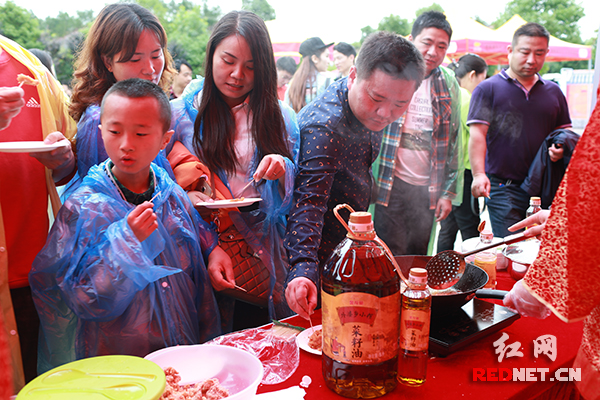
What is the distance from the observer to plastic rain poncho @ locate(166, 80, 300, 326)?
1637 mm

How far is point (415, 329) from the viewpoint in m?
0.91

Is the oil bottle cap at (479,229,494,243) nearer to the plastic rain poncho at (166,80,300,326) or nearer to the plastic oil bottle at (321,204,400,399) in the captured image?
the plastic rain poncho at (166,80,300,326)

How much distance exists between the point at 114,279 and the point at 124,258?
70 millimetres

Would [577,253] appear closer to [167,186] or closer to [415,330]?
[415,330]

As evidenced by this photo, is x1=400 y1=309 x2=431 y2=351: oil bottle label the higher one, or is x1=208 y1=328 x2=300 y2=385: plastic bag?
x1=400 y1=309 x2=431 y2=351: oil bottle label

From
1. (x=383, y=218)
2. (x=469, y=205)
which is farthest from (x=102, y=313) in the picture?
(x=469, y=205)

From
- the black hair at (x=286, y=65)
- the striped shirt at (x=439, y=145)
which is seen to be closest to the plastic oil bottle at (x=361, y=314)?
the striped shirt at (x=439, y=145)

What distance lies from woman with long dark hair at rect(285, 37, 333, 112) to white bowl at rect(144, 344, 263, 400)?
10.1ft

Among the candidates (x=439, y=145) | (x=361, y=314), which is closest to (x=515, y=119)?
(x=439, y=145)

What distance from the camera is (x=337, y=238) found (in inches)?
68.2

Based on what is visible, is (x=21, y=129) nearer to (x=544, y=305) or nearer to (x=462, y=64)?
(x=544, y=305)

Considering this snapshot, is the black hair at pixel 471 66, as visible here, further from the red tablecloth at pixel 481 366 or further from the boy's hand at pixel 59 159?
the boy's hand at pixel 59 159

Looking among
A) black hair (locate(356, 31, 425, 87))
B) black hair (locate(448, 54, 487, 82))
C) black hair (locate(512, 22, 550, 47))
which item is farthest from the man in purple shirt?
black hair (locate(356, 31, 425, 87))

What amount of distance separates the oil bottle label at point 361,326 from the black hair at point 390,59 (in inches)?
35.6
